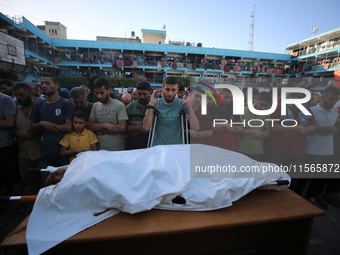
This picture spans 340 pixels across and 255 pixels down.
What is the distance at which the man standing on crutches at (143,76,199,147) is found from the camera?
265 cm

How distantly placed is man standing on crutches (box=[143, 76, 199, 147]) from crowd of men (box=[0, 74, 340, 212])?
0.05 feet

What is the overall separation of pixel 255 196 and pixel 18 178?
12.3 ft

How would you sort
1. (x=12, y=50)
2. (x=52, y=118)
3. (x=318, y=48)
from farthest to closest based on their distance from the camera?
(x=318, y=48) → (x=12, y=50) → (x=52, y=118)

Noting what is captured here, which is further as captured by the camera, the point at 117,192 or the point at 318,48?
the point at 318,48

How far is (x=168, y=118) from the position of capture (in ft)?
8.91

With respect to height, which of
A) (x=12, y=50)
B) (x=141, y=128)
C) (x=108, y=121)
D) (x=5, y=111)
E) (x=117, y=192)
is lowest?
(x=117, y=192)

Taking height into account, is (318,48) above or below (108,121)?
above

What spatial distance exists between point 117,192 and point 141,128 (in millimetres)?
1661

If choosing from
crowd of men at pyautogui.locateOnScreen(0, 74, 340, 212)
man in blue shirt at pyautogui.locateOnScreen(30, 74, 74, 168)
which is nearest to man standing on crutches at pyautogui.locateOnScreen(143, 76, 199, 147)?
crowd of men at pyautogui.locateOnScreen(0, 74, 340, 212)

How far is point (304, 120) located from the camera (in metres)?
3.08

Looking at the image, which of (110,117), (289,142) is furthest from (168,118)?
(289,142)

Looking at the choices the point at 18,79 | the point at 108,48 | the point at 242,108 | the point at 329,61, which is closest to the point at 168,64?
the point at 108,48

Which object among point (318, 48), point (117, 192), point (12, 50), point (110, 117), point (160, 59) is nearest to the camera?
point (117, 192)

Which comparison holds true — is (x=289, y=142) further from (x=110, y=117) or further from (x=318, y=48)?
(x=318, y=48)
